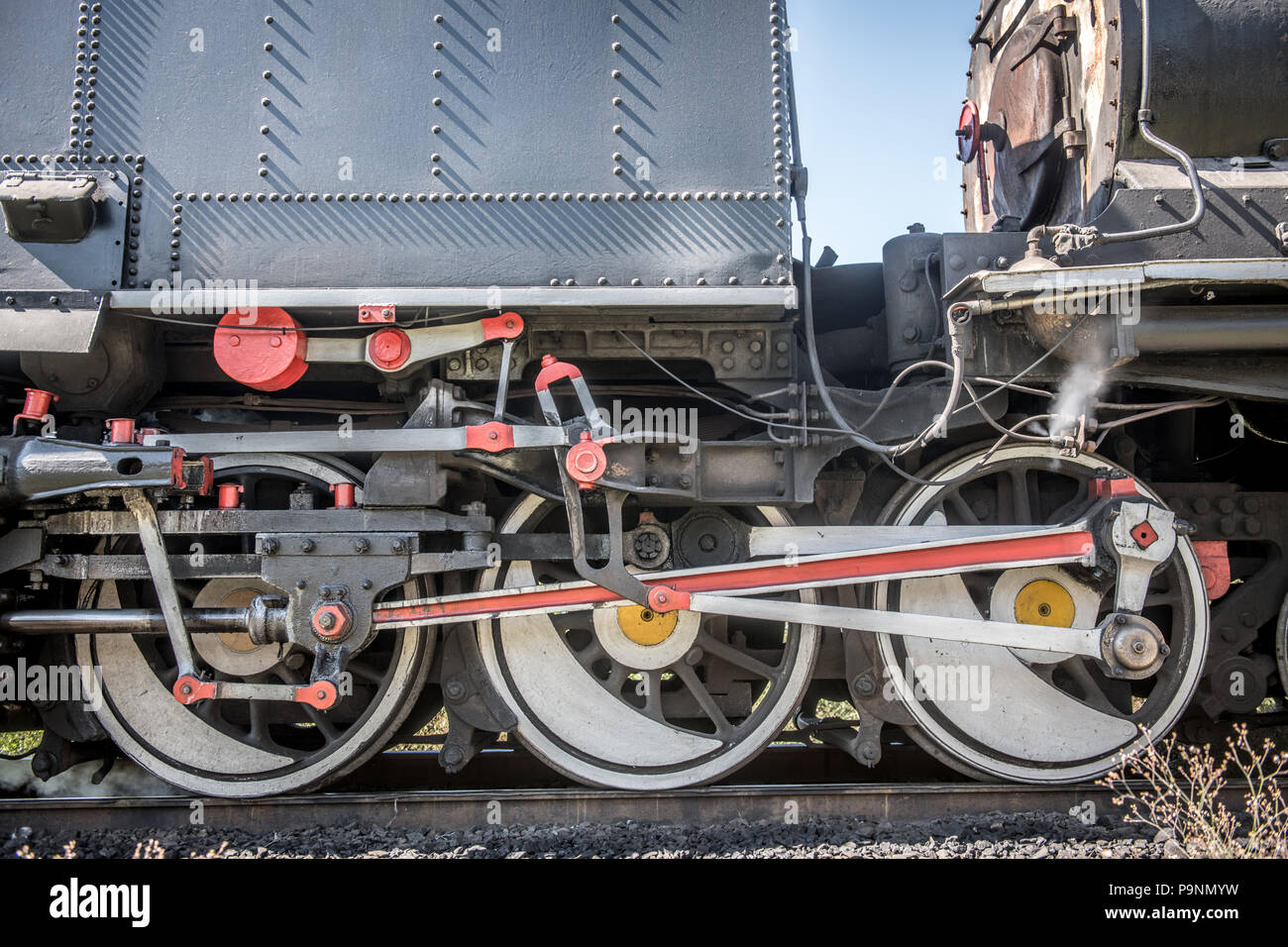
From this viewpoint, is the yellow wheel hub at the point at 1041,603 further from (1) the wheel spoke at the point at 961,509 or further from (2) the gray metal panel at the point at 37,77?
(2) the gray metal panel at the point at 37,77

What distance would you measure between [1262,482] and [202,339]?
4915mm

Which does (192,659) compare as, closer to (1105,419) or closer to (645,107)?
(645,107)

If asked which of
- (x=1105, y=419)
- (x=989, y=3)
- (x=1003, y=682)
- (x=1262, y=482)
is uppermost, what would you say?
(x=989, y=3)

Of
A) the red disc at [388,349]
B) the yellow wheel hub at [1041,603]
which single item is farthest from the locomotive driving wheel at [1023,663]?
the red disc at [388,349]

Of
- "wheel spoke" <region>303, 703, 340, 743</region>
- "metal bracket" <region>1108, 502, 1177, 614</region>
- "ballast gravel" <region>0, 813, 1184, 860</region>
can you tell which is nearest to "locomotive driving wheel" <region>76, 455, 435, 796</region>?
"wheel spoke" <region>303, 703, 340, 743</region>

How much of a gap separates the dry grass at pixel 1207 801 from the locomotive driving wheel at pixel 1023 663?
19 centimetres

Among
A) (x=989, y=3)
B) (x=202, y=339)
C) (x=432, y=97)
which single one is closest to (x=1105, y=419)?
(x=989, y=3)

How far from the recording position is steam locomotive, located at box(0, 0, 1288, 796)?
10.3 ft

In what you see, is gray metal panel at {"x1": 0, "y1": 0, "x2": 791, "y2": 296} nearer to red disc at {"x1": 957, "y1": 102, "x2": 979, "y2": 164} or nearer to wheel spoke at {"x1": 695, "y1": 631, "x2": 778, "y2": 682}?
red disc at {"x1": 957, "y1": 102, "x2": 979, "y2": 164}

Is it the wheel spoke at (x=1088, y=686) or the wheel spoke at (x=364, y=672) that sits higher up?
the wheel spoke at (x=364, y=672)

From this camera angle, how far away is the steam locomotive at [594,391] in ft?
10.3

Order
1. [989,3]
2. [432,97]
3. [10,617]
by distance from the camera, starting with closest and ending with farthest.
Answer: [432,97], [10,617], [989,3]

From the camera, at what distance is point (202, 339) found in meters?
3.50

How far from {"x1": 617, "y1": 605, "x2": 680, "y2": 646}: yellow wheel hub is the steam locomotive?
16 millimetres
